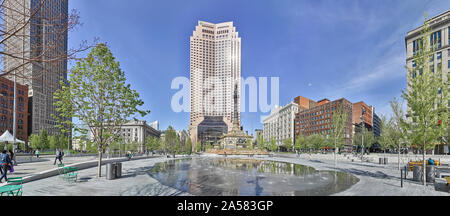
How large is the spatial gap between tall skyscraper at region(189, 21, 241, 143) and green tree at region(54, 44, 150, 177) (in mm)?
154982

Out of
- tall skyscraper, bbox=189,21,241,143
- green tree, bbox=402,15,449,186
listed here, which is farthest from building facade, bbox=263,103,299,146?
green tree, bbox=402,15,449,186

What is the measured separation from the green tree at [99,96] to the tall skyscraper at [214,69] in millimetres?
154982

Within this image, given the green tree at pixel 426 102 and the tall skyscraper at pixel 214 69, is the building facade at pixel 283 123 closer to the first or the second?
the tall skyscraper at pixel 214 69

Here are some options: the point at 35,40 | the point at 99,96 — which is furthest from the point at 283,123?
the point at 35,40

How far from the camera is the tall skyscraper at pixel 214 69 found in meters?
174

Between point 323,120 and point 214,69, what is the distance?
351 feet

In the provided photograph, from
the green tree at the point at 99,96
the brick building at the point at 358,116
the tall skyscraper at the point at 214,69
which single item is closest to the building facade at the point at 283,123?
the brick building at the point at 358,116

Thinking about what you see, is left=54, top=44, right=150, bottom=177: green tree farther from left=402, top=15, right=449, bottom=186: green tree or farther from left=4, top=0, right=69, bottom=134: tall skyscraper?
left=402, top=15, right=449, bottom=186: green tree

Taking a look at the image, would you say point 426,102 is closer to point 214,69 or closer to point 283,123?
point 283,123

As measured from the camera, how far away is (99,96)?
14273 mm

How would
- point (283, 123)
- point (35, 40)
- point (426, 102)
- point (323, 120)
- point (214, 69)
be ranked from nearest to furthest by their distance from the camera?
point (35, 40) < point (426, 102) < point (323, 120) < point (283, 123) < point (214, 69)
